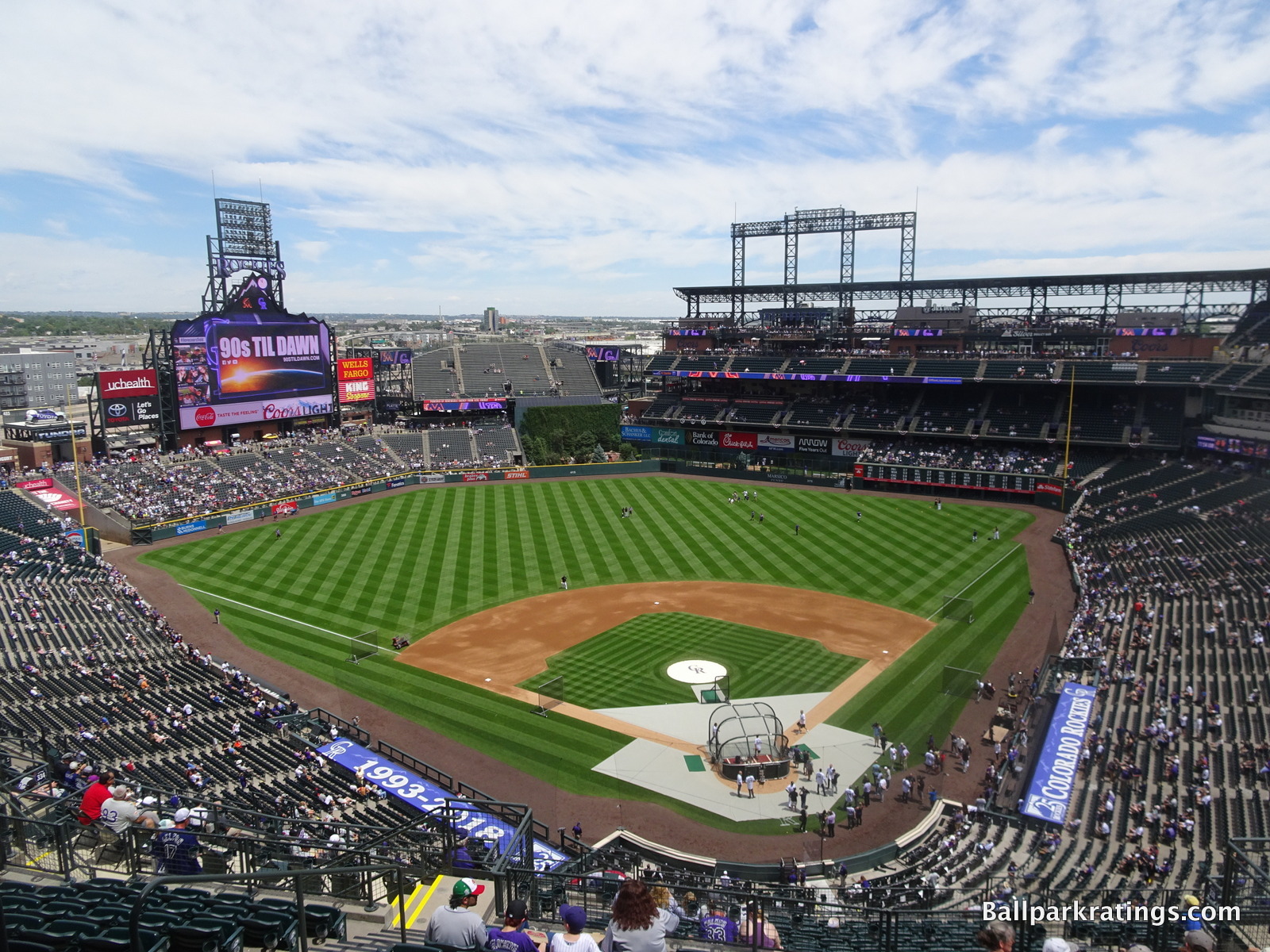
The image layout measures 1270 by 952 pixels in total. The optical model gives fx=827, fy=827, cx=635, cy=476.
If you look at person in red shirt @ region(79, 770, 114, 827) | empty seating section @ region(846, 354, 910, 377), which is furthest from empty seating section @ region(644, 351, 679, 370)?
person in red shirt @ region(79, 770, 114, 827)

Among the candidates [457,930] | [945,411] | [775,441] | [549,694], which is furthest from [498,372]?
[457,930]

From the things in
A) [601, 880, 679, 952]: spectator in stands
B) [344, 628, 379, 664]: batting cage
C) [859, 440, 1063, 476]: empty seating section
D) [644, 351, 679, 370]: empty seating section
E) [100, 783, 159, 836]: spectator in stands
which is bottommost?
[344, 628, 379, 664]: batting cage

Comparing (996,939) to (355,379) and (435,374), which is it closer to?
(355,379)

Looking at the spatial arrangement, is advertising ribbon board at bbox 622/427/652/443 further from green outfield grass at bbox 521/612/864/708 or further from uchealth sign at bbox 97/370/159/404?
green outfield grass at bbox 521/612/864/708

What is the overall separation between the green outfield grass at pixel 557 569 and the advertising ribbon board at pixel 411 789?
2695 millimetres

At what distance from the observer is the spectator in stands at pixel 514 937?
726 centimetres

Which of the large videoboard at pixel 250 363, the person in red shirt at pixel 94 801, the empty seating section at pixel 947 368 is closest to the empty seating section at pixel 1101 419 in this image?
the empty seating section at pixel 947 368

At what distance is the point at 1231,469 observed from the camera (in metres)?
48.7

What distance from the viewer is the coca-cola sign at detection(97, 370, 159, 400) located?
2195 inches

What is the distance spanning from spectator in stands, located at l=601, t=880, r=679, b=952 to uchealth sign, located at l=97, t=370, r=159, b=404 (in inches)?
2367

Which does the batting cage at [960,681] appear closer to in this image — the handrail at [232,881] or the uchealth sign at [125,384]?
the handrail at [232,881]

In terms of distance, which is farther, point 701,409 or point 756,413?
point 701,409

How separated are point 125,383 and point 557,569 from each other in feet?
117

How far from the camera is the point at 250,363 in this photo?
61469mm
